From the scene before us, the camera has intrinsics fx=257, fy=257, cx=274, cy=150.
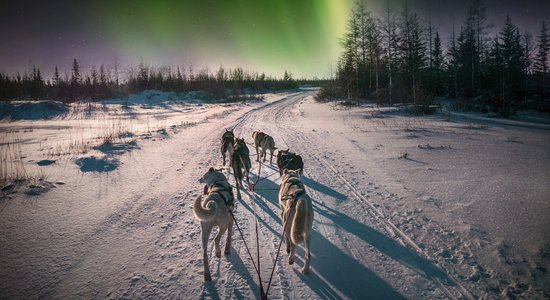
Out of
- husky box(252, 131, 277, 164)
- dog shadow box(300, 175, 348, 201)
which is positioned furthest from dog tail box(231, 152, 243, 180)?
husky box(252, 131, 277, 164)

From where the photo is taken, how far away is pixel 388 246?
4078mm

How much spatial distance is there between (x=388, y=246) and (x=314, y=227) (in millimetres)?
1251

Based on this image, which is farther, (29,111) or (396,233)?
(29,111)

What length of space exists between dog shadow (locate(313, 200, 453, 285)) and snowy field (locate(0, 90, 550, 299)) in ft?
0.07

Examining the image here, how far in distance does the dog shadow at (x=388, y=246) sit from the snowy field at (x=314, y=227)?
0.02 meters

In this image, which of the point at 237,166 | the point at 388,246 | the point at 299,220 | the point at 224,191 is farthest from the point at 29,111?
the point at 388,246

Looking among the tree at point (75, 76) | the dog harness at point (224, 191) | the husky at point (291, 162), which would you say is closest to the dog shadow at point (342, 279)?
the dog harness at point (224, 191)

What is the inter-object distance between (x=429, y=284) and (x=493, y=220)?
8.17 feet

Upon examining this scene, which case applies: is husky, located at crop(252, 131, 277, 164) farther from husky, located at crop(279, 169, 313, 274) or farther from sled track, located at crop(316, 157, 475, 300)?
husky, located at crop(279, 169, 313, 274)

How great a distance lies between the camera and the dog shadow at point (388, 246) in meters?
3.48

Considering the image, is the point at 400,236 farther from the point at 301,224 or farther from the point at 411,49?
the point at 411,49

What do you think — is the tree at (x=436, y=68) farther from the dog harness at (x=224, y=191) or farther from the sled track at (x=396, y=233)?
the dog harness at (x=224, y=191)

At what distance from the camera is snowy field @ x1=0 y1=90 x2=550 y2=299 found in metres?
3.27

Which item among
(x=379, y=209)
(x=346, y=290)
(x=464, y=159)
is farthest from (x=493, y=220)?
(x=464, y=159)
